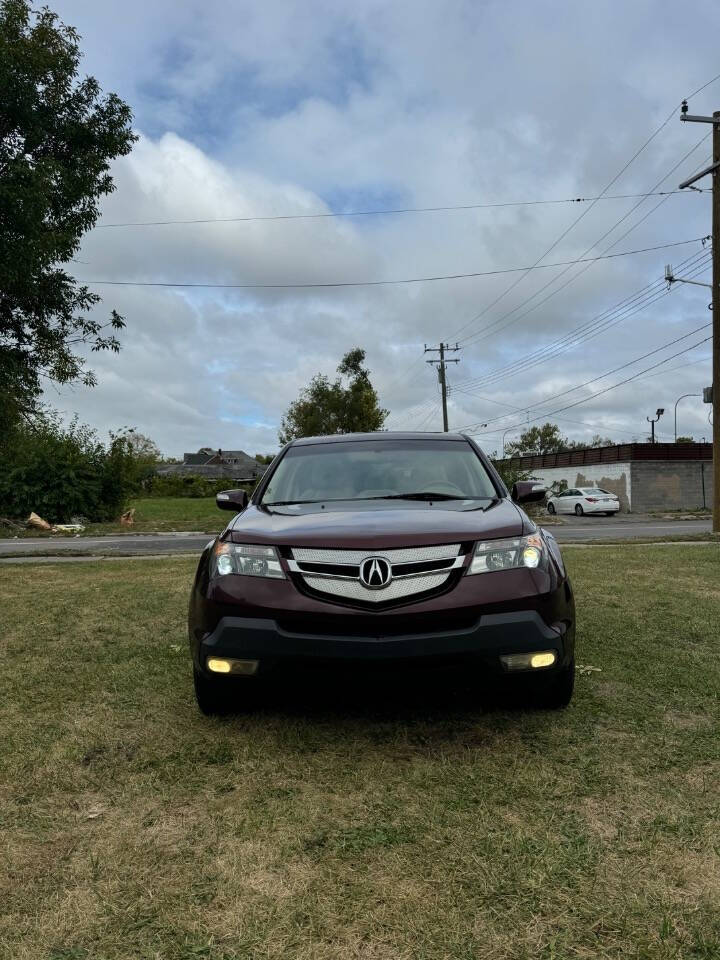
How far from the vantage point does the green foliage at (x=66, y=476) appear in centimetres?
2548

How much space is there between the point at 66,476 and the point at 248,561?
81.3 feet

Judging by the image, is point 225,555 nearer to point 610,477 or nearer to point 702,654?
point 702,654

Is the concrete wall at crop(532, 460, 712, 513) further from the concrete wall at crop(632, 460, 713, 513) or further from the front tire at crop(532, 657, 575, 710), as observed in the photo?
the front tire at crop(532, 657, 575, 710)

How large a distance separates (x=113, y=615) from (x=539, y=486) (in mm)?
3776

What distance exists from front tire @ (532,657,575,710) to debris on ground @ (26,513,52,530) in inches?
887

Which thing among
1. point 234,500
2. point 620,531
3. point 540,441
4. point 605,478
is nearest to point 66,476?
point 620,531

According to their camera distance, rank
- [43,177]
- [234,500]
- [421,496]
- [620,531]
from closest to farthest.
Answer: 1. [421,496]
2. [234,500]
3. [43,177]
4. [620,531]

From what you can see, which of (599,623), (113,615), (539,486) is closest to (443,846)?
(539,486)

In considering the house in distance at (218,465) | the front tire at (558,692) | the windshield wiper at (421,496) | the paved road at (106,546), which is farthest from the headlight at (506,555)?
the house in distance at (218,465)

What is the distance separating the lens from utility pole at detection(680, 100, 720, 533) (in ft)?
60.4

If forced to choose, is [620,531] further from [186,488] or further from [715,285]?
[186,488]

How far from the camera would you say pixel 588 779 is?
2836 mm

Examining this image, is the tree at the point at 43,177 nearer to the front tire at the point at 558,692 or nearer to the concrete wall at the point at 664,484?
the front tire at the point at 558,692

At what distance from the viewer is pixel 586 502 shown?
36.2 metres
